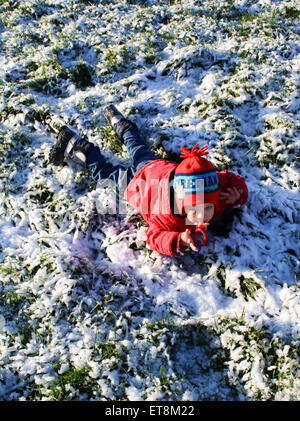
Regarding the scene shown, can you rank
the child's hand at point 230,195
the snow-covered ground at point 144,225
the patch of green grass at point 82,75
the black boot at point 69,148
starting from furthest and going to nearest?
the patch of green grass at point 82,75 < the black boot at point 69,148 < the child's hand at point 230,195 < the snow-covered ground at point 144,225

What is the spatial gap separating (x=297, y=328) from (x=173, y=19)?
273 inches

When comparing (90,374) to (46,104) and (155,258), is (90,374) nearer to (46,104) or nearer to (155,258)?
(155,258)

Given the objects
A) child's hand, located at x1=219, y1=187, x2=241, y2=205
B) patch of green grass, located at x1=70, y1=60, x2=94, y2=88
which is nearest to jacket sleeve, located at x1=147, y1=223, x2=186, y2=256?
child's hand, located at x1=219, y1=187, x2=241, y2=205

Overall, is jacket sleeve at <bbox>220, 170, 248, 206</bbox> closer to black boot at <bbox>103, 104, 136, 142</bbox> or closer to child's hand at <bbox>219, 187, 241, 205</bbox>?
child's hand at <bbox>219, 187, 241, 205</bbox>

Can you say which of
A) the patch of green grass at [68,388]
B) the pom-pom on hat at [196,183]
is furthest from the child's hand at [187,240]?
the patch of green grass at [68,388]

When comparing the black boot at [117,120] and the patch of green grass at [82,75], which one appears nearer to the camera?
the black boot at [117,120]

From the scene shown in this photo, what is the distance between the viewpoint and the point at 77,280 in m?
3.68

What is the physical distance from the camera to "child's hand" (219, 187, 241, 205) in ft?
12.3

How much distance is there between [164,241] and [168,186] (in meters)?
0.69

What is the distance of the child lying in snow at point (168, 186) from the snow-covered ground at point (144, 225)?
0.93ft

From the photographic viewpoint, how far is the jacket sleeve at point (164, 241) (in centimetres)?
351

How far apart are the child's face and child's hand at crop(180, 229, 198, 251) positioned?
0.18 metres

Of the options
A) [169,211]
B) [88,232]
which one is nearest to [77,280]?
[88,232]

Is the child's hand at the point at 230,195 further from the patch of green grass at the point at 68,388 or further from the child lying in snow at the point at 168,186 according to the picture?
the patch of green grass at the point at 68,388
